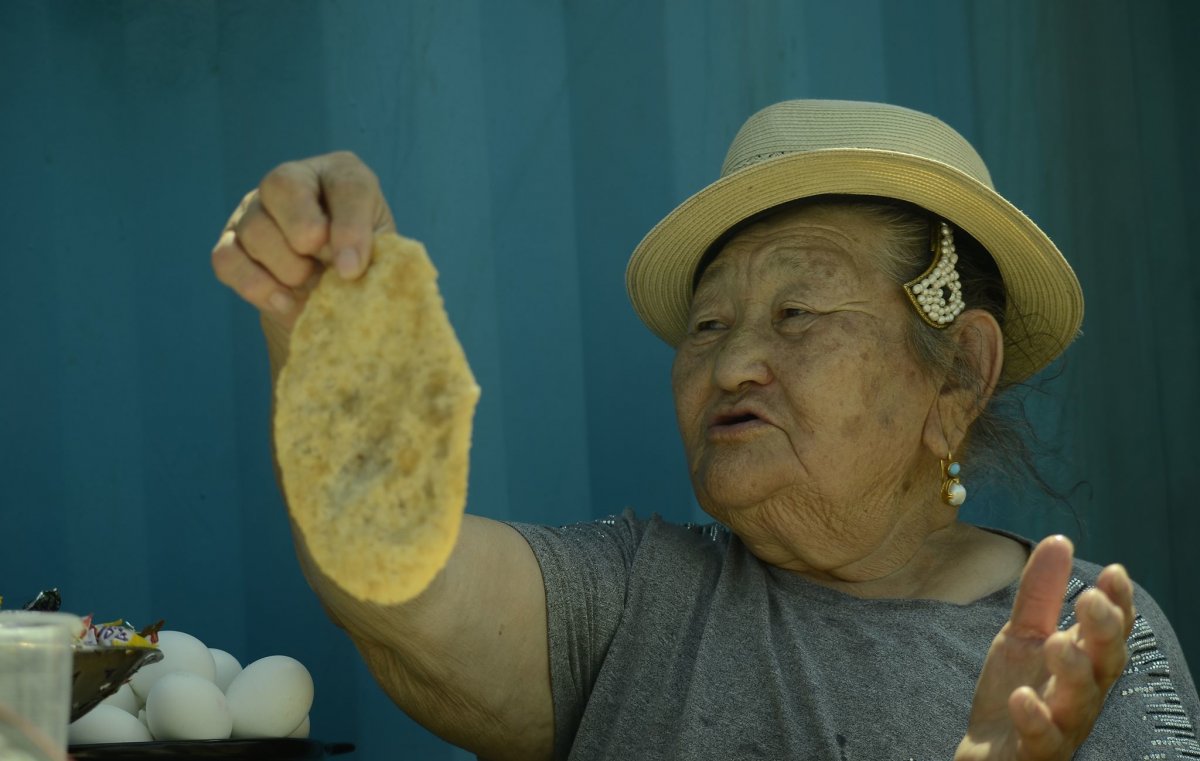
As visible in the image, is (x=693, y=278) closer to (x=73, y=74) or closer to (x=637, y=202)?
(x=637, y=202)

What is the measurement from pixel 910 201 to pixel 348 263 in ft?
4.47

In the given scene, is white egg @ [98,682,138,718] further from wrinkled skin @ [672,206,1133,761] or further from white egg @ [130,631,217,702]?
wrinkled skin @ [672,206,1133,761]

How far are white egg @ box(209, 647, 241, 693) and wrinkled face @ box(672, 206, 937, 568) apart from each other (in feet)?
2.63

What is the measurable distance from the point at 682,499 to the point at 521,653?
978 millimetres

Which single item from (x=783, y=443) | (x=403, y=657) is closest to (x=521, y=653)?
(x=403, y=657)

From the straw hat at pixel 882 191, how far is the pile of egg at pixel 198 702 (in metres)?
1.09

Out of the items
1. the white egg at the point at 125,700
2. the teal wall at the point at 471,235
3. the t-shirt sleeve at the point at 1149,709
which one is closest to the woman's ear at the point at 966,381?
the t-shirt sleeve at the point at 1149,709

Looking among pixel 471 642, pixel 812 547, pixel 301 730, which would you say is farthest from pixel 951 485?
pixel 301 730

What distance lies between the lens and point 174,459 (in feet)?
8.34

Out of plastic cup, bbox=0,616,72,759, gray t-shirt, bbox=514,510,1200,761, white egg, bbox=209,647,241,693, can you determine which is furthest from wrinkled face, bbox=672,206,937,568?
plastic cup, bbox=0,616,72,759

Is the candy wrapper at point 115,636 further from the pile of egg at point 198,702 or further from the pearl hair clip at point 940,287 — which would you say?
the pearl hair clip at point 940,287

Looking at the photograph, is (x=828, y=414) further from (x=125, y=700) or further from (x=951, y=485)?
(x=125, y=700)

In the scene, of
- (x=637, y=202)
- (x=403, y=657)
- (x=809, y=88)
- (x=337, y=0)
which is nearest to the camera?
(x=403, y=657)

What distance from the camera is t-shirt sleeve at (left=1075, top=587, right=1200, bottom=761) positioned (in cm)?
204
